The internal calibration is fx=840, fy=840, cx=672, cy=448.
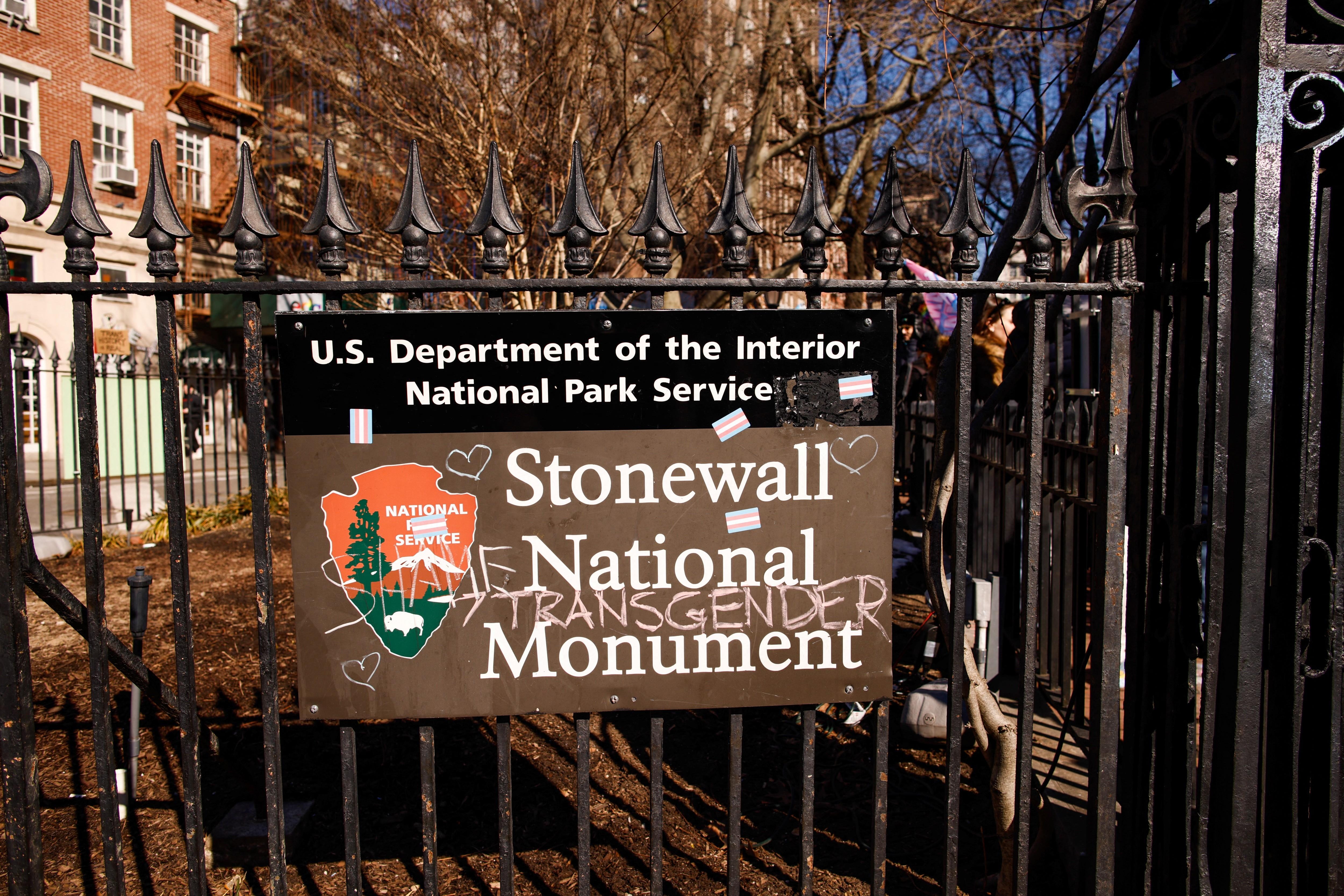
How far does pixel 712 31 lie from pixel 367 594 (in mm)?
10400

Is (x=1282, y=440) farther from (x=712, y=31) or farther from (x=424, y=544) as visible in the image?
(x=712, y=31)

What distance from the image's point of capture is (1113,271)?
7.64 feet

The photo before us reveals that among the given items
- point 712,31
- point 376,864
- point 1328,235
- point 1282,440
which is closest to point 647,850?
point 376,864

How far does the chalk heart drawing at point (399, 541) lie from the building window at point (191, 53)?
1033 inches

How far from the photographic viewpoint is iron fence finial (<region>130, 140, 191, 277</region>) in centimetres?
212

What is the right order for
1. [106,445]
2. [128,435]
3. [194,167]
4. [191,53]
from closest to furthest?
[106,445]
[128,435]
[194,167]
[191,53]

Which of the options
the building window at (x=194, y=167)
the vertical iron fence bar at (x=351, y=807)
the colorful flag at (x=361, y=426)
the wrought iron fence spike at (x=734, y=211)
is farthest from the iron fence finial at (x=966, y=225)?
the building window at (x=194, y=167)

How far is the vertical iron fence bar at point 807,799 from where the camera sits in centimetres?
232

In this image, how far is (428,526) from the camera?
2.28 meters

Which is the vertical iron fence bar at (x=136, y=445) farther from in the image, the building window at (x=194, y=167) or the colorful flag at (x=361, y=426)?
the building window at (x=194, y=167)

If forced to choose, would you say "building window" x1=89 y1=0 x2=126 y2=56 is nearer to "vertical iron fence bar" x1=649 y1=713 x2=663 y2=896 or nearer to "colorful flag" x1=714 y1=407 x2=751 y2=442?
"colorful flag" x1=714 y1=407 x2=751 y2=442

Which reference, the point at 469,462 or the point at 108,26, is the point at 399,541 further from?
the point at 108,26

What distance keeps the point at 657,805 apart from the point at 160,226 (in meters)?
2.02

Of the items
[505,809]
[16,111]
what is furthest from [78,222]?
[16,111]
